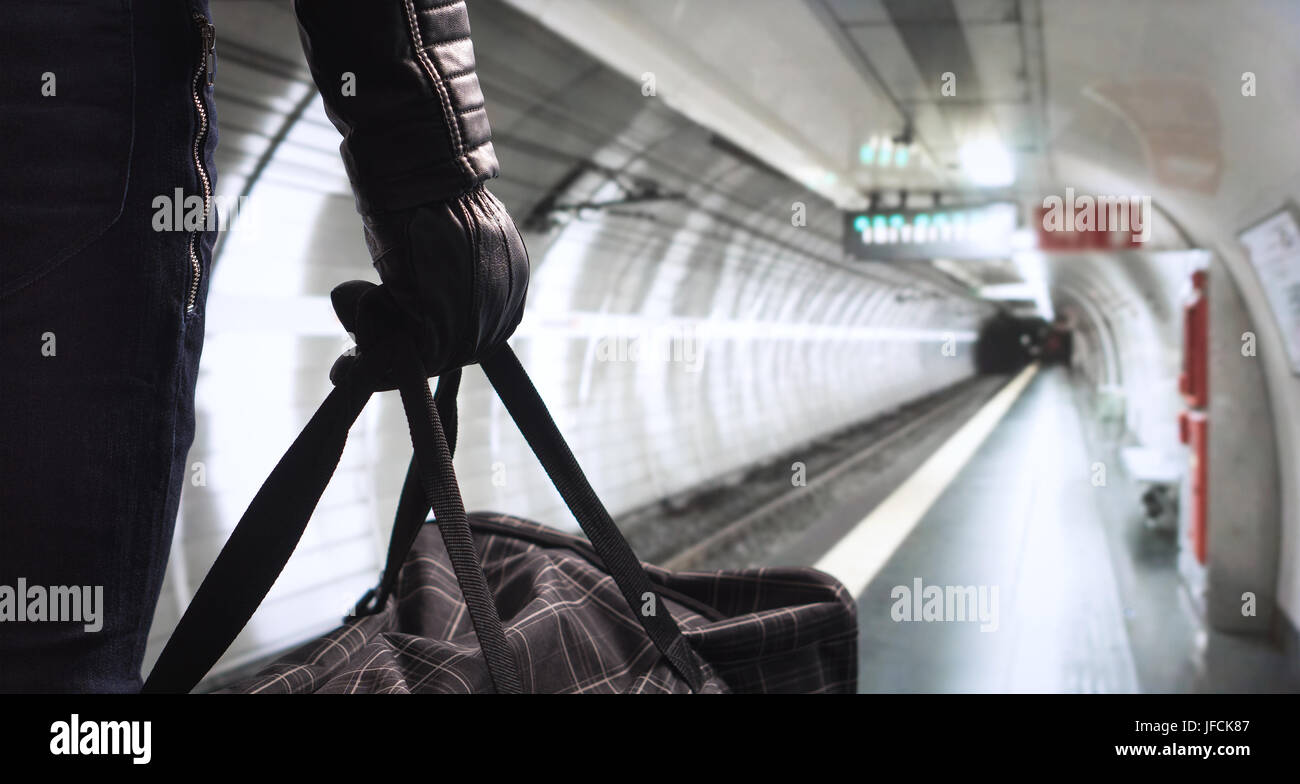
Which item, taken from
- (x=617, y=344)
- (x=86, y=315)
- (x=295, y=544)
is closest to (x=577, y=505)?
(x=295, y=544)

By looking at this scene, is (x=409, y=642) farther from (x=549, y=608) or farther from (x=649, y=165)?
(x=649, y=165)

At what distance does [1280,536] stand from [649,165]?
15.9 feet

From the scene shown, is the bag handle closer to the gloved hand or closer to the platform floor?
the gloved hand

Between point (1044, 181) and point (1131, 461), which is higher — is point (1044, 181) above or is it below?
above

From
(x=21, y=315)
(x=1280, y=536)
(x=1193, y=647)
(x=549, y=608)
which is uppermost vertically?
(x=21, y=315)

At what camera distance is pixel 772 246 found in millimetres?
10469

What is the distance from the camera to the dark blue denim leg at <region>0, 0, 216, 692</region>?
25.9 inches

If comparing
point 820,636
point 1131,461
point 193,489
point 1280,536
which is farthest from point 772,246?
point 820,636

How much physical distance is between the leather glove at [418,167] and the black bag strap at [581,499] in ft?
0.24

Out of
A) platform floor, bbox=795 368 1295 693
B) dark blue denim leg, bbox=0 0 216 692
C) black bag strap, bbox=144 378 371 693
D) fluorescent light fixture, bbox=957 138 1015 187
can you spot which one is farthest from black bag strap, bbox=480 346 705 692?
fluorescent light fixture, bbox=957 138 1015 187

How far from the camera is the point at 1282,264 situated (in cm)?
362

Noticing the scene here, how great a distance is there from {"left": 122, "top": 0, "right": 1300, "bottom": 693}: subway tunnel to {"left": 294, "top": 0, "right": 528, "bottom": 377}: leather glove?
1.3 inches

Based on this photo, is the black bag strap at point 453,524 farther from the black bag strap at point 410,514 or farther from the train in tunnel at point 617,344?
the black bag strap at point 410,514

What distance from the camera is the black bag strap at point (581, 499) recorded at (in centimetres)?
77
